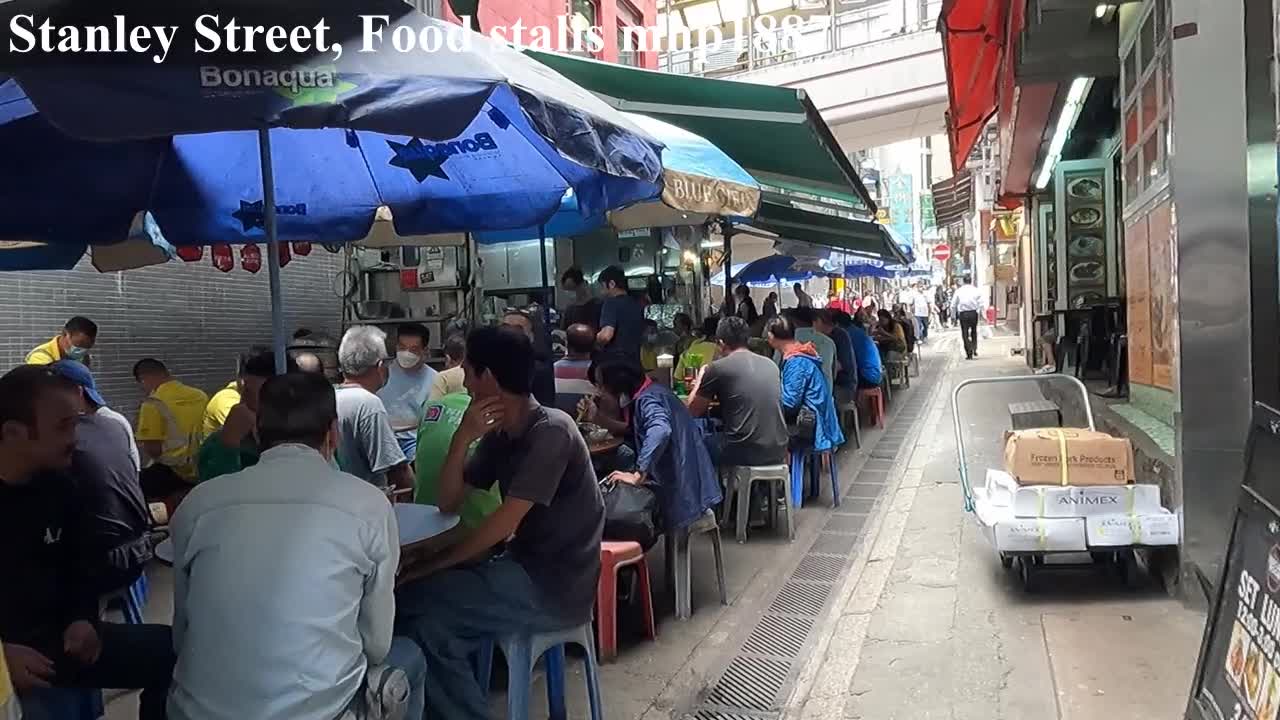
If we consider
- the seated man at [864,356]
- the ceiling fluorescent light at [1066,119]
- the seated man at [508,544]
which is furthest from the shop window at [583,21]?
the seated man at [508,544]

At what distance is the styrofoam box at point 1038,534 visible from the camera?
15.3 ft

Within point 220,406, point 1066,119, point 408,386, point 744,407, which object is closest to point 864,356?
point 1066,119

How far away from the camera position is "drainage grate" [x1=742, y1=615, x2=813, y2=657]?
4.66 m

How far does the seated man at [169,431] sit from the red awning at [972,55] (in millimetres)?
6410

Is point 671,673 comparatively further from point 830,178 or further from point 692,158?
point 830,178

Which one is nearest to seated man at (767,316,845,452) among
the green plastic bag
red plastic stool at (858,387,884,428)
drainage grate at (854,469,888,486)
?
drainage grate at (854,469,888,486)

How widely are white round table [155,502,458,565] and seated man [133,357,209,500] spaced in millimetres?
2770

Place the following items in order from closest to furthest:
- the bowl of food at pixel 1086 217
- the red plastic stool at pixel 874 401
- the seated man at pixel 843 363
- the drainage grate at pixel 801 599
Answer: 1. the drainage grate at pixel 801 599
2. the seated man at pixel 843 363
3. the bowl of food at pixel 1086 217
4. the red plastic stool at pixel 874 401

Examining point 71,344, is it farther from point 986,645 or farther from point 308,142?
point 986,645

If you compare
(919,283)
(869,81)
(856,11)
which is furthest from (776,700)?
Result: (919,283)

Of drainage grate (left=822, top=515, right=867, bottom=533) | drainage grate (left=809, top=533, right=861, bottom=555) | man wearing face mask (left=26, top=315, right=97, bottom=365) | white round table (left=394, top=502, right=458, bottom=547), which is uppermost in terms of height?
man wearing face mask (left=26, top=315, right=97, bottom=365)

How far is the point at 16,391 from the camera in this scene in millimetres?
2711

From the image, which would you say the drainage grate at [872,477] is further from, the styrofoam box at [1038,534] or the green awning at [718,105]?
the styrofoam box at [1038,534]

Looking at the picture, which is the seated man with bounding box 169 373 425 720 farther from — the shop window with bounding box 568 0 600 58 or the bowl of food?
the shop window with bounding box 568 0 600 58
